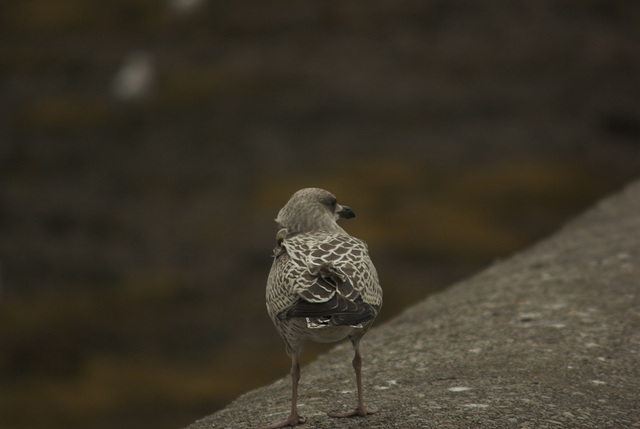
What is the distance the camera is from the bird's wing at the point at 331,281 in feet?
13.2

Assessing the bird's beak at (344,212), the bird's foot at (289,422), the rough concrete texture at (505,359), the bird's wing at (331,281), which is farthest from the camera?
the bird's beak at (344,212)

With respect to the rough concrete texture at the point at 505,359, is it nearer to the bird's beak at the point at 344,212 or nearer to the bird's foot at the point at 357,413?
the bird's foot at the point at 357,413

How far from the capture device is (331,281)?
165 inches

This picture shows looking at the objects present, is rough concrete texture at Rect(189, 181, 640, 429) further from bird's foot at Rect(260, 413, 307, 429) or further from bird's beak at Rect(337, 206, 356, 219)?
bird's beak at Rect(337, 206, 356, 219)

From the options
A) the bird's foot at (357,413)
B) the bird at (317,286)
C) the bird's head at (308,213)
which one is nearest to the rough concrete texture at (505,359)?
the bird's foot at (357,413)

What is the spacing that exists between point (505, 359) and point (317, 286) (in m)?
2.06

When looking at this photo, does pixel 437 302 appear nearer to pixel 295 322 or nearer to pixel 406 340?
pixel 406 340

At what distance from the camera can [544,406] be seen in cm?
455

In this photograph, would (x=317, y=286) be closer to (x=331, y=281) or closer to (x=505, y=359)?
(x=331, y=281)

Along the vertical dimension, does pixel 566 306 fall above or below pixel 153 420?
below

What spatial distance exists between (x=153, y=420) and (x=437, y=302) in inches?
287

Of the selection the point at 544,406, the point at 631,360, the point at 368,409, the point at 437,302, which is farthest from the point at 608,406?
the point at 437,302

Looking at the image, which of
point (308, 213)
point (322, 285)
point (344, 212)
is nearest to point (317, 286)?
point (322, 285)

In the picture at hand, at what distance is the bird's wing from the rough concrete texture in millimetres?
753
